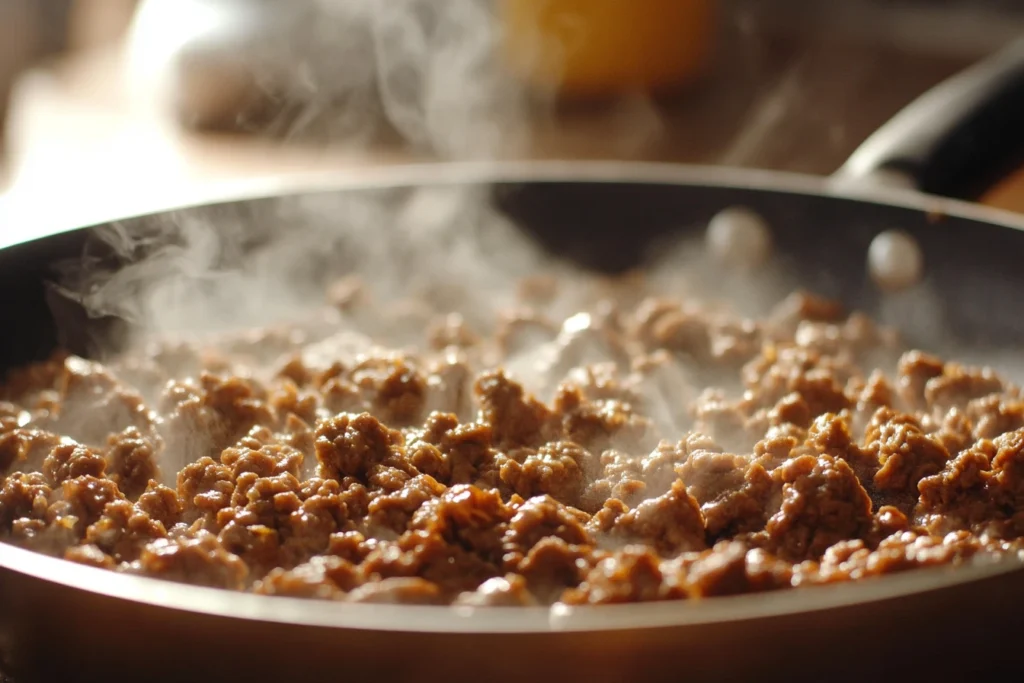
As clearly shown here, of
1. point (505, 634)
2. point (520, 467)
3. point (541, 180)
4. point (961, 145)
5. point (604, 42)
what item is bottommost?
point (505, 634)

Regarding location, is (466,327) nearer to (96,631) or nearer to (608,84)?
(96,631)

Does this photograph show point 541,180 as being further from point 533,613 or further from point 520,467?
point 533,613

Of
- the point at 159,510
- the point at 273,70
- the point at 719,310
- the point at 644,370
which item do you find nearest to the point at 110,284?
the point at 159,510

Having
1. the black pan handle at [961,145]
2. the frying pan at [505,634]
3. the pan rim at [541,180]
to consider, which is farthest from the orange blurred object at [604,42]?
the frying pan at [505,634]

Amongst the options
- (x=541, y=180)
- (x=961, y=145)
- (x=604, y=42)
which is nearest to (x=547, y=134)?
(x=604, y=42)

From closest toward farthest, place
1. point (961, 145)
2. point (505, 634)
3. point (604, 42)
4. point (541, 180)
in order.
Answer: point (505, 634)
point (961, 145)
point (541, 180)
point (604, 42)

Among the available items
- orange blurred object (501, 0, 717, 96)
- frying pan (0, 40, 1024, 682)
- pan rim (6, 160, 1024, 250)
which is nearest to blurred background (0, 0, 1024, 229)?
orange blurred object (501, 0, 717, 96)
